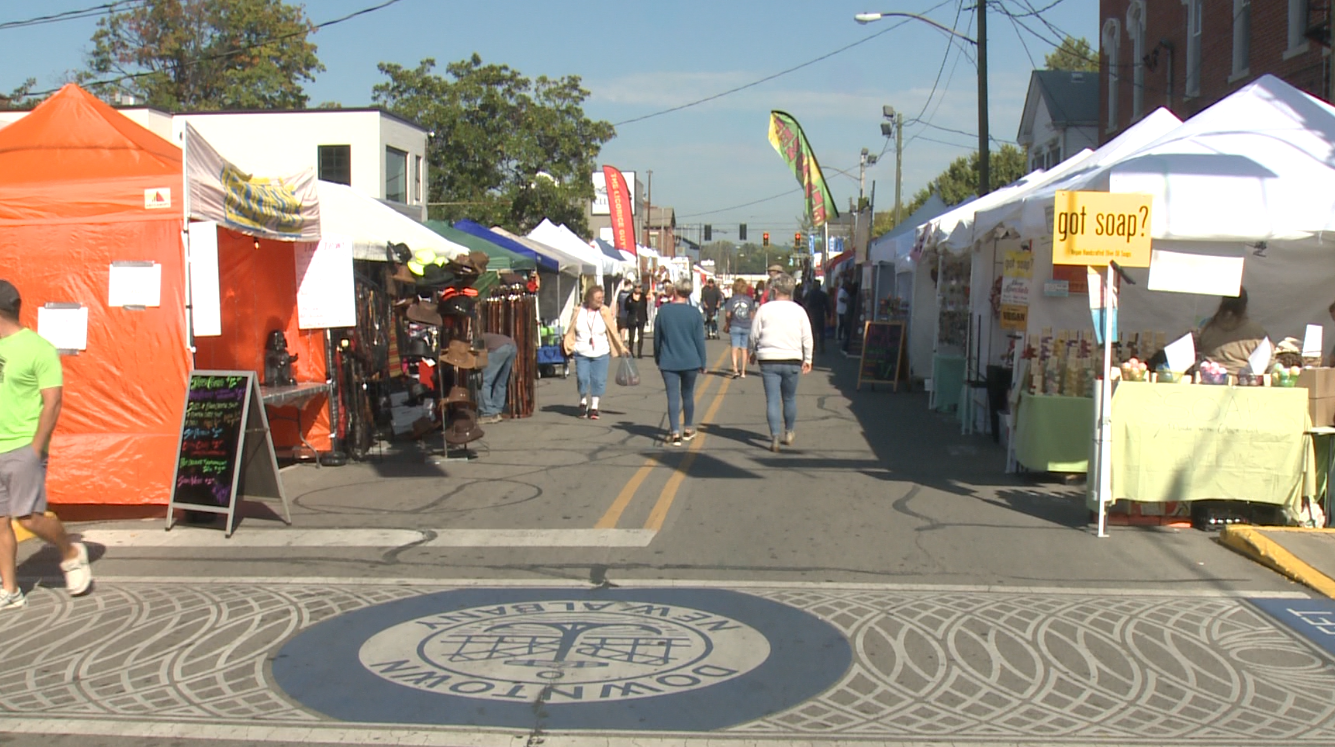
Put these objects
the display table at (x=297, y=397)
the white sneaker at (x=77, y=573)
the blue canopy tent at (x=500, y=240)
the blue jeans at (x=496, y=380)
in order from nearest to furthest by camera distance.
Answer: the white sneaker at (x=77, y=573) → the display table at (x=297, y=397) → the blue jeans at (x=496, y=380) → the blue canopy tent at (x=500, y=240)

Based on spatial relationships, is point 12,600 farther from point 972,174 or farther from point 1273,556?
point 972,174

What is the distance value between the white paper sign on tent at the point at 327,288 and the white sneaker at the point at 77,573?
484 cm

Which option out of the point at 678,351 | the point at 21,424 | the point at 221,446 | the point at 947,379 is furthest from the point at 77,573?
the point at 947,379

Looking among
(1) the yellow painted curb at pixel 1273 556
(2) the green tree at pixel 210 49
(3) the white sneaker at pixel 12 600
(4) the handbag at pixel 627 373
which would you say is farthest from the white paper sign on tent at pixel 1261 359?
(2) the green tree at pixel 210 49

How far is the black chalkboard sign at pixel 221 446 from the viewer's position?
27.0 ft

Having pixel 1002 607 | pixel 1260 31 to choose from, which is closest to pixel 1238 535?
pixel 1002 607

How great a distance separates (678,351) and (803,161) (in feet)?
73.8

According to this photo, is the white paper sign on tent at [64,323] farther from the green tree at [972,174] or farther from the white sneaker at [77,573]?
the green tree at [972,174]

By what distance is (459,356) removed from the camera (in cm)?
1155

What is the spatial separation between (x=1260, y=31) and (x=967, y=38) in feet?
18.4

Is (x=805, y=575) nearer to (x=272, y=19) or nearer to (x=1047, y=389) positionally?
(x=1047, y=389)

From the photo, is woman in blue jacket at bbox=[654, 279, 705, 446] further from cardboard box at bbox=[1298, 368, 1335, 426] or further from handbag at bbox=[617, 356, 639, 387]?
cardboard box at bbox=[1298, 368, 1335, 426]

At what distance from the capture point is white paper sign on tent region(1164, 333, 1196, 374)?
28.6 feet

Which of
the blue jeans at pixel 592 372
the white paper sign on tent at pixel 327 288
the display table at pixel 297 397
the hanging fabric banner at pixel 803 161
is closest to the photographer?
the display table at pixel 297 397
